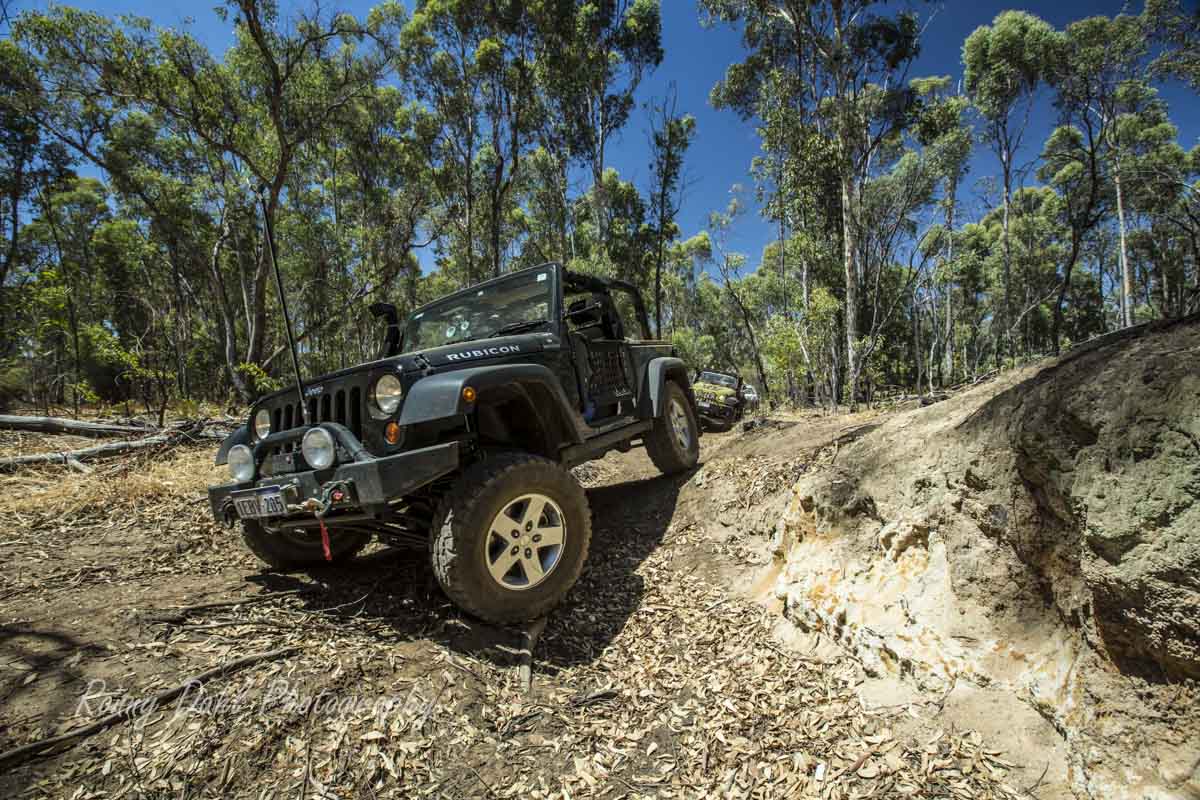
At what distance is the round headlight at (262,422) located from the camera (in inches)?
116

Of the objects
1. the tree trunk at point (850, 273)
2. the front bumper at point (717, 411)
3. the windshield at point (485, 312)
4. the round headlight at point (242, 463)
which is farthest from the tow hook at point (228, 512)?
the tree trunk at point (850, 273)

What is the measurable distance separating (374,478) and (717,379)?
8.98 m

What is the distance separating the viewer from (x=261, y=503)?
93.2 inches

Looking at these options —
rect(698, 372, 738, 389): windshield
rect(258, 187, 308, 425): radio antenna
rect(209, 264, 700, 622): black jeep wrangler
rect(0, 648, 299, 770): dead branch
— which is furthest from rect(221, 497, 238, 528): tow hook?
rect(698, 372, 738, 389): windshield

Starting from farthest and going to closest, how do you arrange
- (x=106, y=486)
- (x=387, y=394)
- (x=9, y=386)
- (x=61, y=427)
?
(x=9, y=386), (x=61, y=427), (x=106, y=486), (x=387, y=394)

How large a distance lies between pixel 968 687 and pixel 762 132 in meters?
16.2

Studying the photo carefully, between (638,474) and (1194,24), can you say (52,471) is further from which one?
(1194,24)

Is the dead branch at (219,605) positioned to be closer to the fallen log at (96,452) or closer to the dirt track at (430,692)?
the dirt track at (430,692)

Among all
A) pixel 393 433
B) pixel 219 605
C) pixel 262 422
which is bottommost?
pixel 219 605

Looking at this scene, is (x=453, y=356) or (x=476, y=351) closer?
(x=453, y=356)

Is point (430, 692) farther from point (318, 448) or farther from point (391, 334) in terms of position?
point (391, 334)

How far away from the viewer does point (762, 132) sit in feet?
48.6

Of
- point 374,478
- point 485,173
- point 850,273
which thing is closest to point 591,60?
point 485,173

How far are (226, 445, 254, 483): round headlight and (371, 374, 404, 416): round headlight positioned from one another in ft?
2.62
